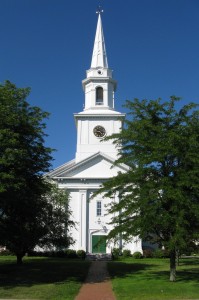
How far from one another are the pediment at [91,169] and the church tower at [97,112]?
5.17 ft

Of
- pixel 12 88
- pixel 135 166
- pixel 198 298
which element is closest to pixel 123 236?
pixel 135 166

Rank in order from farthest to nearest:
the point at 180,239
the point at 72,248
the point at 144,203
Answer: the point at 72,248
the point at 144,203
the point at 180,239

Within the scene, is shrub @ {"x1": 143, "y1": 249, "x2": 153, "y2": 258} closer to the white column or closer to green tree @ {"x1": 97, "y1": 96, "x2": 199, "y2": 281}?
the white column

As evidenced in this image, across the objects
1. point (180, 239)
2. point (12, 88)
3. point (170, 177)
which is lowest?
point (180, 239)

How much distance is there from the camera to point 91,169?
143ft

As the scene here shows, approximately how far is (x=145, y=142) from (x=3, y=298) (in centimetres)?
898

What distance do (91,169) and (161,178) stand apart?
26.1m

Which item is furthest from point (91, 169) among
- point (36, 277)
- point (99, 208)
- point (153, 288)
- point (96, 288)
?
point (153, 288)

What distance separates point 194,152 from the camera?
17.5 meters

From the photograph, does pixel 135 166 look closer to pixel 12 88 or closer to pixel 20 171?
pixel 20 171

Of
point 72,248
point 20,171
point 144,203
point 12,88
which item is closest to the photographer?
point 144,203

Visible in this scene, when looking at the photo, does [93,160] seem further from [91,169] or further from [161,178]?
[161,178]

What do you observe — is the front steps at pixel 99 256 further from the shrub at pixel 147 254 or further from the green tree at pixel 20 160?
the green tree at pixel 20 160

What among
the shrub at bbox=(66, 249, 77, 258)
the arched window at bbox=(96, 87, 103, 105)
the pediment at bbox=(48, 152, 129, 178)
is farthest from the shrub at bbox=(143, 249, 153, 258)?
the arched window at bbox=(96, 87, 103, 105)
